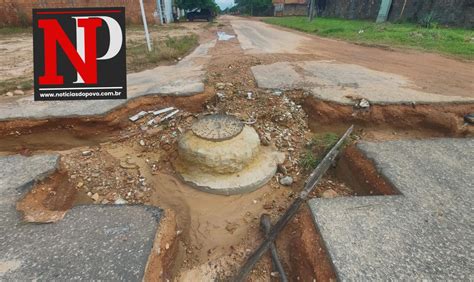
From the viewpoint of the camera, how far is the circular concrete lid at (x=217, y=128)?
331cm

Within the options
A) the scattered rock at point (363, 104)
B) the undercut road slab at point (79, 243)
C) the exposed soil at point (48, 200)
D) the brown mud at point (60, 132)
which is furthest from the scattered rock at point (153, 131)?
the scattered rock at point (363, 104)

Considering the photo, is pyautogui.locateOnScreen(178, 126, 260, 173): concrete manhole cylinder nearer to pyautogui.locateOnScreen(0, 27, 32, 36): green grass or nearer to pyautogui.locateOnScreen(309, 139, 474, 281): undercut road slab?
pyautogui.locateOnScreen(309, 139, 474, 281): undercut road slab

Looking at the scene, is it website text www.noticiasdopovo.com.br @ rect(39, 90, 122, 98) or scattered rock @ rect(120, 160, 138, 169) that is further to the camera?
website text www.noticiasdopovo.com.br @ rect(39, 90, 122, 98)

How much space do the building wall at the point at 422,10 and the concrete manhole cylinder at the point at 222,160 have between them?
14.1m

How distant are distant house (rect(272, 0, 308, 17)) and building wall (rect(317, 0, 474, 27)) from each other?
1879 cm

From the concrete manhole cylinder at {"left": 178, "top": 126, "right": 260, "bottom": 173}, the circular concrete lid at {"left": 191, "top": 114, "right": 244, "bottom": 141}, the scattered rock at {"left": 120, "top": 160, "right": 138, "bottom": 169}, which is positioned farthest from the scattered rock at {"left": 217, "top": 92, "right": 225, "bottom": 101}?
the scattered rock at {"left": 120, "top": 160, "right": 138, "bottom": 169}

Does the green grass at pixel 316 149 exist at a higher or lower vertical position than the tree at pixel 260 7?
lower

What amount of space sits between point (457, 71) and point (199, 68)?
6.09m

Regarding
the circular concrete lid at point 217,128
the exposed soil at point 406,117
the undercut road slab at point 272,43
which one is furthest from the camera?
the undercut road slab at point 272,43

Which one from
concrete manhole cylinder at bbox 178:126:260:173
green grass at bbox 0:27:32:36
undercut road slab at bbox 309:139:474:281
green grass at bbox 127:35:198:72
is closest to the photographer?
undercut road slab at bbox 309:139:474:281

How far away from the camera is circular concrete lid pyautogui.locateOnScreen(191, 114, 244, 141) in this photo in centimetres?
331

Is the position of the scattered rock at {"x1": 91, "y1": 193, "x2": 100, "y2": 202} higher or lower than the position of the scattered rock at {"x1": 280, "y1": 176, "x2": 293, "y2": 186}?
lower

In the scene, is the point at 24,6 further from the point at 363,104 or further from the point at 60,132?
the point at 363,104

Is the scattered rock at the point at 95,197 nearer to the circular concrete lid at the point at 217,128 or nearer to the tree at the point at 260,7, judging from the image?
the circular concrete lid at the point at 217,128
